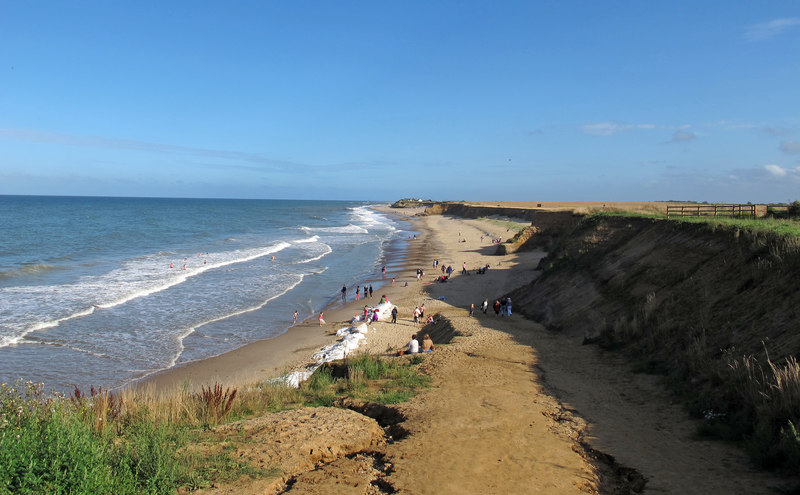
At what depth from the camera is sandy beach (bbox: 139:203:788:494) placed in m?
6.70

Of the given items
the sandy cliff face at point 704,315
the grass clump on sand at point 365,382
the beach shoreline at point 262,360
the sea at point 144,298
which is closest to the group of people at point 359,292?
the beach shoreline at point 262,360

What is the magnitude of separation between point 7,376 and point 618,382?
57.8 ft

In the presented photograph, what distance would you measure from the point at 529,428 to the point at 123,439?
20.8 feet

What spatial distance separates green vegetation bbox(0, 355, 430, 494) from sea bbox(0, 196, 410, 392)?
25.4 ft

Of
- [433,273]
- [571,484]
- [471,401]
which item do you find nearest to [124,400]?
[471,401]

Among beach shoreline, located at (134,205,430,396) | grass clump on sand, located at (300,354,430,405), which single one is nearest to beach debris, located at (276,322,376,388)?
beach shoreline, located at (134,205,430,396)

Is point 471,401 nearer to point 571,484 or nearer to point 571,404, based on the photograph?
point 571,404

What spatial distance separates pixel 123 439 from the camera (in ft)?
22.4

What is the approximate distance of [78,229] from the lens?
69000 mm

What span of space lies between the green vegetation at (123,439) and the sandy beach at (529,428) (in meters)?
0.66

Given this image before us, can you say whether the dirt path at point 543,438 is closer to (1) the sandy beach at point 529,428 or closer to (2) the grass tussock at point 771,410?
(1) the sandy beach at point 529,428

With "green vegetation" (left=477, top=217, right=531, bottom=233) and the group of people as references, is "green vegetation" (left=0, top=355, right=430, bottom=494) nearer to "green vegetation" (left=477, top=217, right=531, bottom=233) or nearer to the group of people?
the group of people

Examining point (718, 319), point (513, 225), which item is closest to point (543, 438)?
point (718, 319)

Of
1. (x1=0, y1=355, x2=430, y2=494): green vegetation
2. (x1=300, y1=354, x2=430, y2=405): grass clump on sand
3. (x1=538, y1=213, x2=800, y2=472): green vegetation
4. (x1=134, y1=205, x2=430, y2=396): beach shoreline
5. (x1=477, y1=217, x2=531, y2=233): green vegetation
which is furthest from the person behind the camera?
(x1=477, y1=217, x2=531, y2=233): green vegetation
